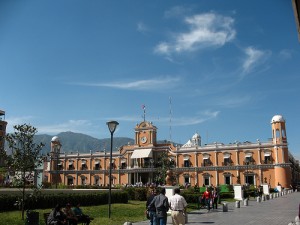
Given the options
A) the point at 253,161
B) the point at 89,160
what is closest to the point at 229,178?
the point at 253,161

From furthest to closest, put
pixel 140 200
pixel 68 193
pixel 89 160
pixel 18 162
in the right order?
pixel 89 160, pixel 140 200, pixel 68 193, pixel 18 162

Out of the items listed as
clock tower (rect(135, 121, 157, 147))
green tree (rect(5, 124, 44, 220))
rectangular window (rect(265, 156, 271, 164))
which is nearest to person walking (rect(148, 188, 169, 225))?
green tree (rect(5, 124, 44, 220))

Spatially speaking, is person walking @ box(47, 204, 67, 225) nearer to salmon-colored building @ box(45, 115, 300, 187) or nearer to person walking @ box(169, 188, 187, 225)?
person walking @ box(169, 188, 187, 225)

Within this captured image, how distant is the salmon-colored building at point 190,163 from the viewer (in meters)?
52.1

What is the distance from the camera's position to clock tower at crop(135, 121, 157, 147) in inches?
2400

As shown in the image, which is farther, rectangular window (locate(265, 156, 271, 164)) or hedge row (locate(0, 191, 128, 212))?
rectangular window (locate(265, 156, 271, 164))

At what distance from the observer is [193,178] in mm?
57531

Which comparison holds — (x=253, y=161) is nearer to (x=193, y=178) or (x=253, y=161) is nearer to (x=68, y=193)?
(x=193, y=178)

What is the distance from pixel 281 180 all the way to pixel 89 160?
3649 centimetres

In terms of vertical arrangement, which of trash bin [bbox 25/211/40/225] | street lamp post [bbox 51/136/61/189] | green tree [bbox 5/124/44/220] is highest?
street lamp post [bbox 51/136/61/189]

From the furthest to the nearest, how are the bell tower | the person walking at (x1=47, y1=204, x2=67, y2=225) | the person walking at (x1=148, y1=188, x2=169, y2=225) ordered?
1. the bell tower
2. the person walking at (x1=148, y1=188, x2=169, y2=225)
3. the person walking at (x1=47, y1=204, x2=67, y2=225)

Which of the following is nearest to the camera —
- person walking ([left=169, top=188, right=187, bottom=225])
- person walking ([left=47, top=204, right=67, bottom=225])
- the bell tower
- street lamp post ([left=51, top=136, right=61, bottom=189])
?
person walking ([left=47, top=204, right=67, bottom=225])

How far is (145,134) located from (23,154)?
46.5 meters

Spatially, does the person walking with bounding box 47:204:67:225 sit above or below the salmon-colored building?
below
